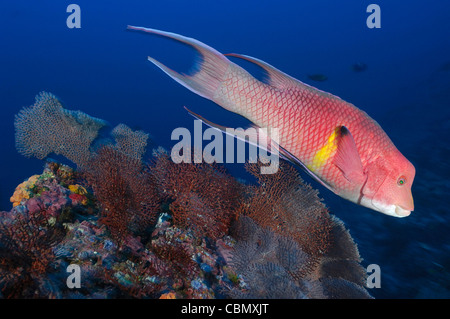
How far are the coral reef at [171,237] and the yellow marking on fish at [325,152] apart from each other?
2.65ft

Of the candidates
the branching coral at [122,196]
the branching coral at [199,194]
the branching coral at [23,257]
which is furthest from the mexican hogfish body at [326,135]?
the branching coral at [23,257]

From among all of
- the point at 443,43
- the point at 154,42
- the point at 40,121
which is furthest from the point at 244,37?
the point at 40,121

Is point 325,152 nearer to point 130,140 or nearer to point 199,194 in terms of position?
point 199,194

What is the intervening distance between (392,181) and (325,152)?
626mm

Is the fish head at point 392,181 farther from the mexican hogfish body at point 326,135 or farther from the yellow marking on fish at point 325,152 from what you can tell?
the yellow marking on fish at point 325,152

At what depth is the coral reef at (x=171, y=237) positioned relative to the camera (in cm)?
189

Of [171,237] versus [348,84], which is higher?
[348,84]

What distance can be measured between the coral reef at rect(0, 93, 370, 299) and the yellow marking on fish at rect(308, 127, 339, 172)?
81 cm

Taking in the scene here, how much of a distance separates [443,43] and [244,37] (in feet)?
184

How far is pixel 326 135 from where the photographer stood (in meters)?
2.02

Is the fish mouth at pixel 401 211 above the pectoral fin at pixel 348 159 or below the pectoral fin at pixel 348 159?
below

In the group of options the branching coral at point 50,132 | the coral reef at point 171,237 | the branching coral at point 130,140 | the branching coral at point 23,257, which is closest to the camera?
the branching coral at point 23,257

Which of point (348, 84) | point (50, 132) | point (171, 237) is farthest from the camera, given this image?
point (348, 84)

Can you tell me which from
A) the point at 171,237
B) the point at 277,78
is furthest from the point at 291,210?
the point at 277,78
